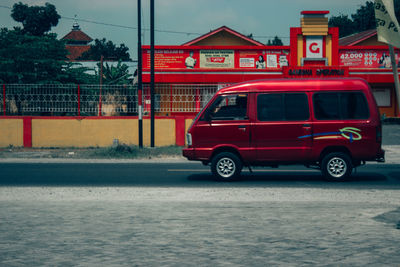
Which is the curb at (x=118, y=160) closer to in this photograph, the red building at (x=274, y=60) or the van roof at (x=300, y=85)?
the van roof at (x=300, y=85)

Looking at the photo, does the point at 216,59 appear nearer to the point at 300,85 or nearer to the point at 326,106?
the point at 300,85

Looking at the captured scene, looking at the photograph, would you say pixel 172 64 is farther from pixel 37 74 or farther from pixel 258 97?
pixel 258 97

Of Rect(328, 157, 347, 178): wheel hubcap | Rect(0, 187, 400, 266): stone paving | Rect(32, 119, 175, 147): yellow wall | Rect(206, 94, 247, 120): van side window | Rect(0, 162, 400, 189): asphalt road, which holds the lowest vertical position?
Rect(0, 187, 400, 266): stone paving

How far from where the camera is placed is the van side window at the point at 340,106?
12969mm

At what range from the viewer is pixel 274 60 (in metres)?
32.9

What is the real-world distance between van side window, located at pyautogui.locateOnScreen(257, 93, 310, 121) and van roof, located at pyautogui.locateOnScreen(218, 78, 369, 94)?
161 mm

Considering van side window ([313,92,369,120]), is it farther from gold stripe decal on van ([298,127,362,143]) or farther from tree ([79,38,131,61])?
tree ([79,38,131,61])

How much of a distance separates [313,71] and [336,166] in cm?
1986

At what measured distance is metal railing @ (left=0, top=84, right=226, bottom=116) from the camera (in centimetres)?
2292

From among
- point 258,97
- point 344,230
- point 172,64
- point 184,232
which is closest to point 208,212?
point 184,232

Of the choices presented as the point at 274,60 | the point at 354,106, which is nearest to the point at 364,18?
the point at 274,60

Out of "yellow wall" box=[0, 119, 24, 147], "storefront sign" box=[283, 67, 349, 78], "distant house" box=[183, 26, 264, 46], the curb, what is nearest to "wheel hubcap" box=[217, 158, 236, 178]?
the curb

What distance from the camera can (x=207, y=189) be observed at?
11820 mm

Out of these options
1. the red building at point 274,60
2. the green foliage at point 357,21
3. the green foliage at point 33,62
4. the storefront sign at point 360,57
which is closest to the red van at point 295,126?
the red building at point 274,60
